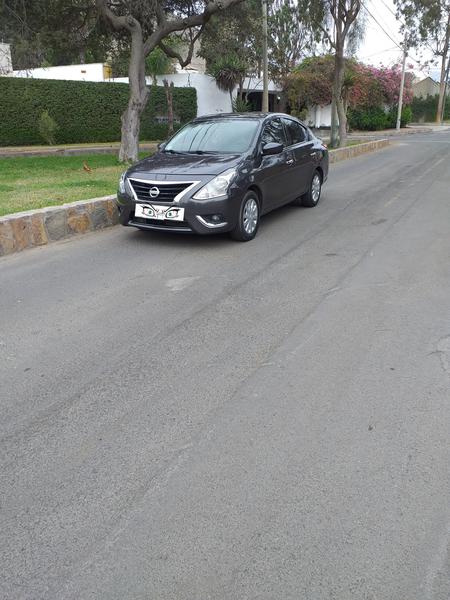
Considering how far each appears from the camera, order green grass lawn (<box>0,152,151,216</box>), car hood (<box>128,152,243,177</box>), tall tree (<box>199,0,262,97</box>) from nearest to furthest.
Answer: car hood (<box>128,152,243,177</box>) → green grass lawn (<box>0,152,151,216</box>) → tall tree (<box>199,0,262,97</box>)

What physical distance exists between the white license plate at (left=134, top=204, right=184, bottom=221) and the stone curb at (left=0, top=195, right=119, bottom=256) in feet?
4.46

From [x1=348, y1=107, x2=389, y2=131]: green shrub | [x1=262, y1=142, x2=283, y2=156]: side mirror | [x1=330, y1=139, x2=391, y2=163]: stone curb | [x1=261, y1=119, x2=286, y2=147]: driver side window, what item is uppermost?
[x1=348, y1=107, x2=389, y2=131]: green shrub

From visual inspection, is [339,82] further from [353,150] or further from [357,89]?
[357,89]

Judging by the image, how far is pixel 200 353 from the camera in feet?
14.7

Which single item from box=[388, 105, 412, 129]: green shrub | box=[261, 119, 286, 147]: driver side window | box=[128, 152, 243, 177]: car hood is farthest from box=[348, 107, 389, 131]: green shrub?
box=[128, 152, 243, 177]: car hood

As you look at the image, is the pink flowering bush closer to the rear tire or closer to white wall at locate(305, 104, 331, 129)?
white wall at locate(305, 104, 331, 129)

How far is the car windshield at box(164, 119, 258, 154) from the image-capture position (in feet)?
27.5

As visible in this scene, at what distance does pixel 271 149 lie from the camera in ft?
27.0

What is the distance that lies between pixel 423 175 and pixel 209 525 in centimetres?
1471

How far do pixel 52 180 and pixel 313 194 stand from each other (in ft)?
18.2

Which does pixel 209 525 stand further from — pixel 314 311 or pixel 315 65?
pixel 315 65

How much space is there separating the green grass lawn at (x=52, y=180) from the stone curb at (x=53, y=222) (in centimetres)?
64

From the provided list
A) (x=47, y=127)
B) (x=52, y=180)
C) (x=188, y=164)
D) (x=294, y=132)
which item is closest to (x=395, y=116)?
(x=47, y=127)

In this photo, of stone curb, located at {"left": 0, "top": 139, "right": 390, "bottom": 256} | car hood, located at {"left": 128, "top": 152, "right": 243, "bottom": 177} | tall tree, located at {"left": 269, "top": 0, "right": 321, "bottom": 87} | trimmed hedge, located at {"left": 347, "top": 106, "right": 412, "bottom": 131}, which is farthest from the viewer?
trimmed hedge, located at {"left": 347, "top": 106, "right": 412, "bottom": 131}
